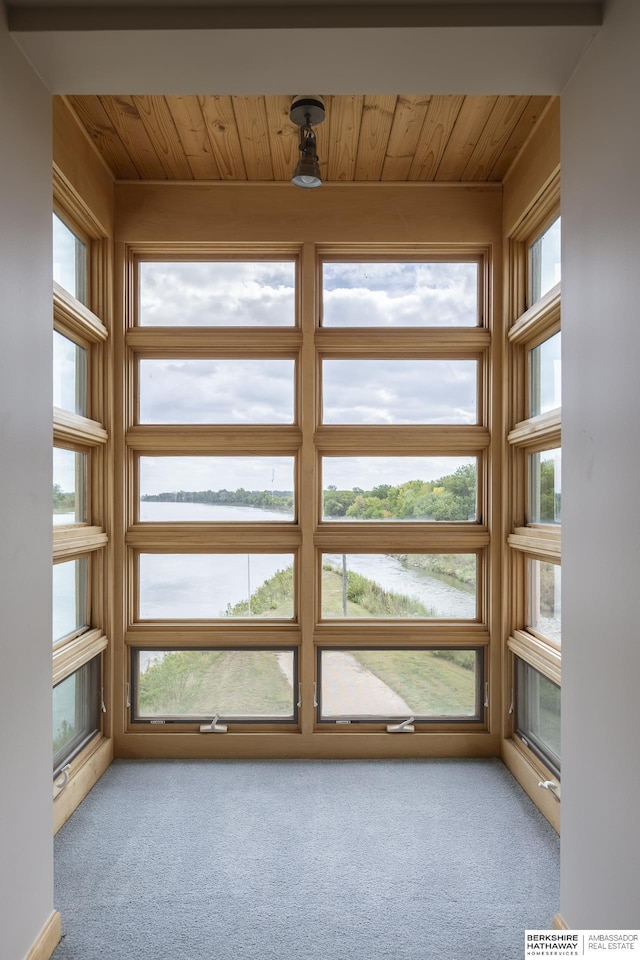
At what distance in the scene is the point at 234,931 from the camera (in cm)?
193

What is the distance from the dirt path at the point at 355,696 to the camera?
10.5ft

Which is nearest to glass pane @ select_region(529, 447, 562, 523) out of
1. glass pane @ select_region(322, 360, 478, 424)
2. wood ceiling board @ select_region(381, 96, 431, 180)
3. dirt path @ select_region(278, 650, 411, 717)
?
glass pane @ select_region(322, 360, 478, 424)

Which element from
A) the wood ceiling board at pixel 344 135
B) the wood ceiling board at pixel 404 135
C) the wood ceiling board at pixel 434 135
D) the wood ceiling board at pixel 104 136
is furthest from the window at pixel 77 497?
the wood ceiling board at pixel 434 135

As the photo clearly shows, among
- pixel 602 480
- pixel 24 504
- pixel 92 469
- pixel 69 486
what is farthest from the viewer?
pixel 92 469

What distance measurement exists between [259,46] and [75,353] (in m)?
1.63

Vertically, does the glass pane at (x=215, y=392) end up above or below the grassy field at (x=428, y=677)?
above

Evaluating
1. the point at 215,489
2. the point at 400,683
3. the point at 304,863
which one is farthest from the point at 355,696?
the point at 215,489

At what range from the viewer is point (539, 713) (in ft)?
9.23

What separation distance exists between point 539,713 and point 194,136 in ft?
9.36

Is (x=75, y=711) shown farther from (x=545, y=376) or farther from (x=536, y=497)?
(x=545, y=376)

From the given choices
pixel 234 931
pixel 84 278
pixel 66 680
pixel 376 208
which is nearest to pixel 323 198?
pixel 376 208

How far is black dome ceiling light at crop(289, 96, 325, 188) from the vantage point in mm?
2418

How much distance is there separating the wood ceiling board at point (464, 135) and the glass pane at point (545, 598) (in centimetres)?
179

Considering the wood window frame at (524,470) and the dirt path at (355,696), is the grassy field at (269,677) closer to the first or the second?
the dirt path at (355,696)
